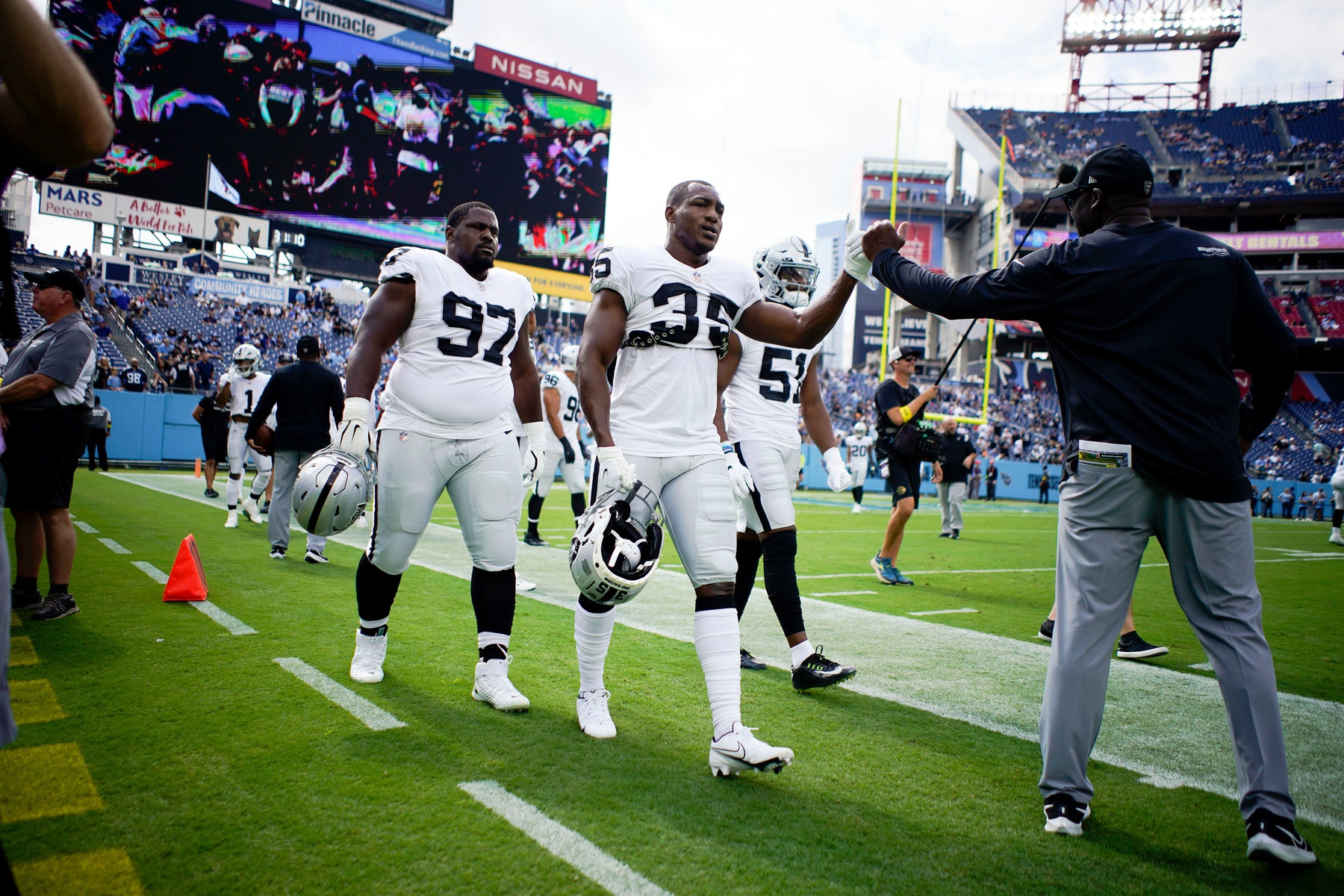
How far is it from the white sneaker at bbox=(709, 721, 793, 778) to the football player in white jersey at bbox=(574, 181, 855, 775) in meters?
0.17

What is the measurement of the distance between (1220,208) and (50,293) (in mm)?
51953

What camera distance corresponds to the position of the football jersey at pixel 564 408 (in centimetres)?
970

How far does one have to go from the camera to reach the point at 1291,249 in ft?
140

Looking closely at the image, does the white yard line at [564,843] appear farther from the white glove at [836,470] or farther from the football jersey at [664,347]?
the white glove at [836,470]

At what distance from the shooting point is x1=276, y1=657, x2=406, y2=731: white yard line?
3293 millimetres

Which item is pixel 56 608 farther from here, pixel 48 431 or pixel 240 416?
pixel 240 416

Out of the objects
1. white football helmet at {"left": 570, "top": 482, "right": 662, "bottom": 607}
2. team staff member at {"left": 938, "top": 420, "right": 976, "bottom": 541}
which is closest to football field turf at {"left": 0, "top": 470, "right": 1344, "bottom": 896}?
white football helmet at {"left": 570, "top": 482, "right": 662, "bottom": 607}

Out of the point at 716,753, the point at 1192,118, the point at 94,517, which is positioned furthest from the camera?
the point at 1192,118

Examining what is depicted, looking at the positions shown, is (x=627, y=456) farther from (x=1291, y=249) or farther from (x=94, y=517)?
(x=1291, y=249)

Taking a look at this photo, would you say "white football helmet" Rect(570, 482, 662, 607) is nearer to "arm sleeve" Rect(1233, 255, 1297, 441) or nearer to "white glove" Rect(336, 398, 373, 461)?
"white glove" Rect(336, 398, 373, 461)

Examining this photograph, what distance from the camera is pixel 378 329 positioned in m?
3.70

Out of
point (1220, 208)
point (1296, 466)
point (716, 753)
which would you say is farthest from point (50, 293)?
point (1220, 208)

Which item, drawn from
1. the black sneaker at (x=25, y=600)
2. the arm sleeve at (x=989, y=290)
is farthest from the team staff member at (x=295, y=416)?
the arm sleeve at (x=989, y=290)

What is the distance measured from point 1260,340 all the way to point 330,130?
1438 inches
